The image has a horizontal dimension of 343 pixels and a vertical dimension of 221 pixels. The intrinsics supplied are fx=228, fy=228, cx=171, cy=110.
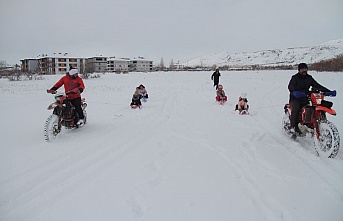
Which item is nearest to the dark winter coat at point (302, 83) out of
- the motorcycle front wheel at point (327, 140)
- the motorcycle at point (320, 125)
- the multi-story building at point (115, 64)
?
the motorcycle at point (320, 125)

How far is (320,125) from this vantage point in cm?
461

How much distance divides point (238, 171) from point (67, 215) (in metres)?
2.65

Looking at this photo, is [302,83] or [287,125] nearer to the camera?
[302,83]

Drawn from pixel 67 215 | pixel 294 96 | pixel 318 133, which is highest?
pixel 294 96

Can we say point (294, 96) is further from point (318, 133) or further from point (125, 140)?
point (125, 140)

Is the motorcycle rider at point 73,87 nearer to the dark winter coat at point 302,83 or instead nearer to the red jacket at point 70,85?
the red jacket at point 70,85

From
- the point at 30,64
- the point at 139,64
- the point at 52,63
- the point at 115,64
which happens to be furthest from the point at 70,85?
the point at 139,64

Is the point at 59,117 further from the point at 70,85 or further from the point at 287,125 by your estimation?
the point at 287,125

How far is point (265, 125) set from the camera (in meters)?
7.13

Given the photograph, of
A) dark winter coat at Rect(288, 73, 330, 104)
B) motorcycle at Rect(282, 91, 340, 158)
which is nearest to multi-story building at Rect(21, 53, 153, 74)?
dark winter coat at Rect(288, 73, 330, 104)

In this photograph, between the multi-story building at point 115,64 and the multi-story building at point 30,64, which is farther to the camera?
the multi-story building at point 115,64

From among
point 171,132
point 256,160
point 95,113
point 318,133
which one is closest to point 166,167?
point 256,160

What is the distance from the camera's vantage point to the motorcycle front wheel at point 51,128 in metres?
5.42

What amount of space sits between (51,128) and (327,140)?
19.8 feet
